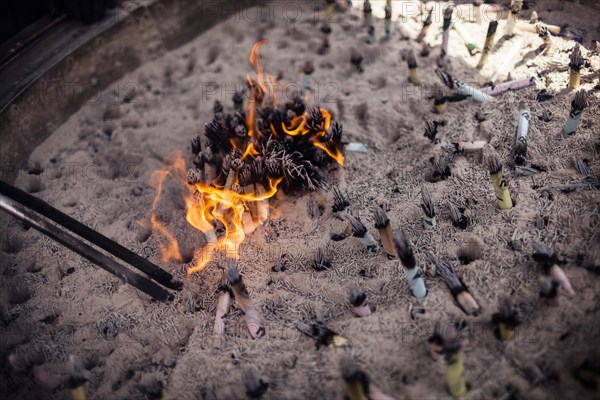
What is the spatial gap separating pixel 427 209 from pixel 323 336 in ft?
4.05

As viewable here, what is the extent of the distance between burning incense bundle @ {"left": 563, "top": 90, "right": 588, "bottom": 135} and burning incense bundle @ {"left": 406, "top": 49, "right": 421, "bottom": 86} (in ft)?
5.12

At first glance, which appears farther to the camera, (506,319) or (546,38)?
(546,38)

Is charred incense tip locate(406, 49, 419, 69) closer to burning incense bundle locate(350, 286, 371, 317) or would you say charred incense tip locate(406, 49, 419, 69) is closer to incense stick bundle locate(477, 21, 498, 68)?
incense stick bundle locate(477, 21, 498, 68)

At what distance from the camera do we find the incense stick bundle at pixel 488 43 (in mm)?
5023

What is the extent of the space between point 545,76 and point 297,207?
269 centimetres

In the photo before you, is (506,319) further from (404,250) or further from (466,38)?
(466,38)

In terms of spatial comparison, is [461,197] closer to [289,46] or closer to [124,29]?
[289,46]

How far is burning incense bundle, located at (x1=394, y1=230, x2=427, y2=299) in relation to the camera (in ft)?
11.2

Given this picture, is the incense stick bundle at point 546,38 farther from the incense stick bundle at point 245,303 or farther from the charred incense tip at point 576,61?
the incense stick bundle at point 245,303

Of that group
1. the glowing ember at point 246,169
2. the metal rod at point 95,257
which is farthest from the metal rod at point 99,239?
the glowing ember at point 246,169

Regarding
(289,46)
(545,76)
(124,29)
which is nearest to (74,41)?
(124,29)

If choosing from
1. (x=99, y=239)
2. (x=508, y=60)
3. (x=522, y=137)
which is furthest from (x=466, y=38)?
(x=99, y=239)

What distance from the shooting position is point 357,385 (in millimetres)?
3041

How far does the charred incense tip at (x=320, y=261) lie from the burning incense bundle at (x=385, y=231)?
17.6 inches
